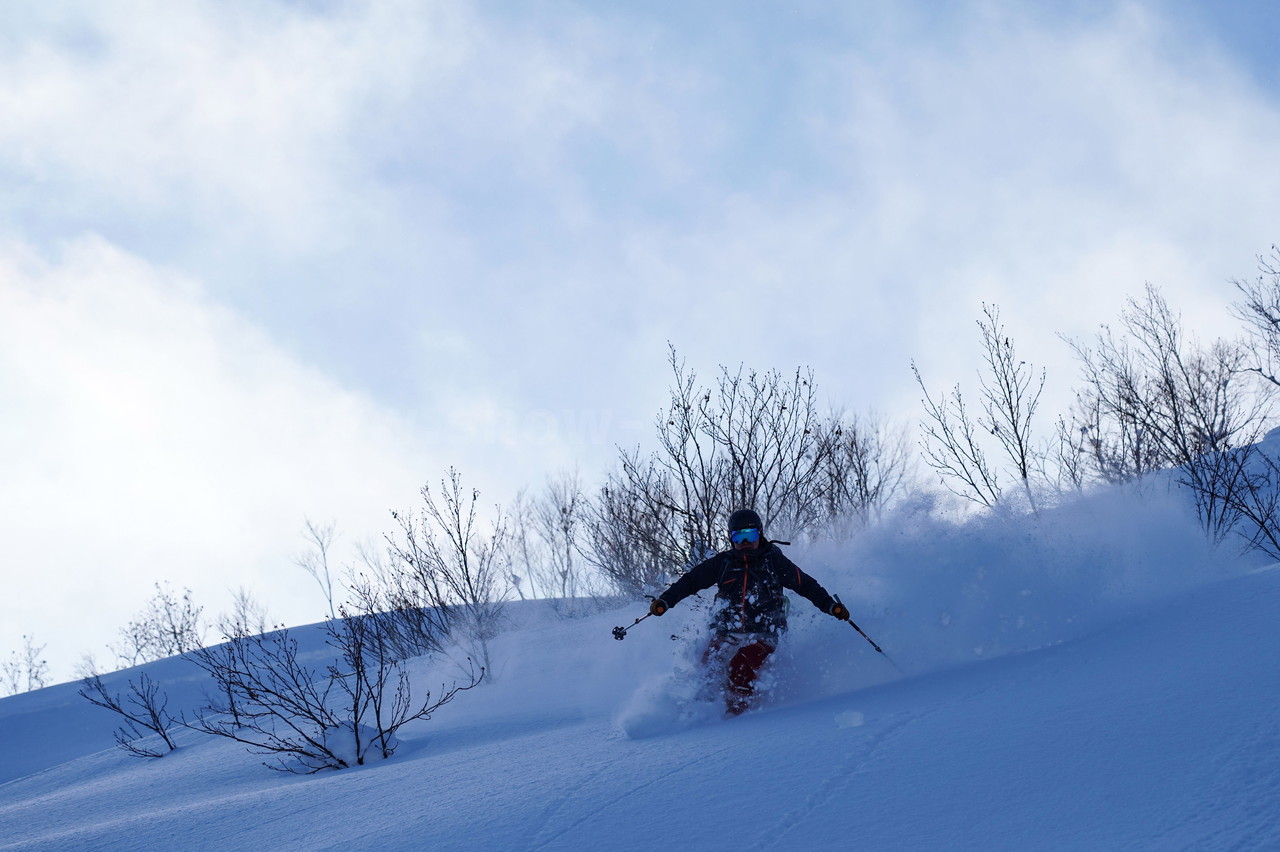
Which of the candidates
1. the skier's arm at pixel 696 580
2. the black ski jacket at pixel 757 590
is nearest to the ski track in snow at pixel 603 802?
the black ski jacket at pixel 757 590

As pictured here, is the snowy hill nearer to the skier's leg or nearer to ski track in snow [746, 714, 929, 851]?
ski track in snow [746, 714, 929, 851]

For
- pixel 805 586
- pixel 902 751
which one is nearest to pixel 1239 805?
pixel 902 751

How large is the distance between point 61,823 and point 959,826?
18.6 feet

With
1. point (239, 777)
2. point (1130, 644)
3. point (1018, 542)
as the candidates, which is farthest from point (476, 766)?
point (1018, 542)

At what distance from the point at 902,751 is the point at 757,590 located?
2.44 meters

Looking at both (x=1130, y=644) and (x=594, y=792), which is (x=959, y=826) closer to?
(x=594, y=792)

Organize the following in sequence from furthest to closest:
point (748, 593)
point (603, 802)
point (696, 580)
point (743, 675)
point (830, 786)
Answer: point (696, 580), point (748, 593), point (743, 675), point (603, 802), point (830, 786)

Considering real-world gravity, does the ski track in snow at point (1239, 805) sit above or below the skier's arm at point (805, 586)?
below

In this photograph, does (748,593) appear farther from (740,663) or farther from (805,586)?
(740,663)

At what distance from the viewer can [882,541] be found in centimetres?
659

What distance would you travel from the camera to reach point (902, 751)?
10.4ft

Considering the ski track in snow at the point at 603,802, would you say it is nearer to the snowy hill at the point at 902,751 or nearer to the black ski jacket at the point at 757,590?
the snowy hill at the point at 902,751

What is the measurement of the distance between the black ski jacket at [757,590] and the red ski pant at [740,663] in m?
0.18

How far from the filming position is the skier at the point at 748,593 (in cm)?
530
